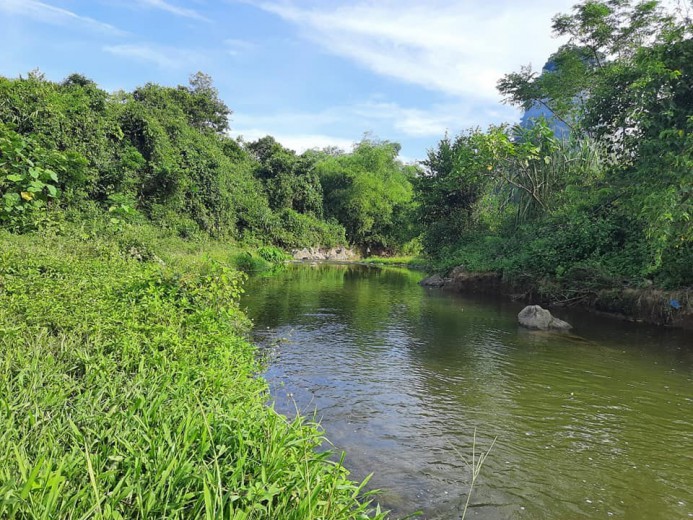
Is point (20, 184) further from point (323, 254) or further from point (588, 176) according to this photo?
point (323, 254)

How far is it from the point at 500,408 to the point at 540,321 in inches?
251

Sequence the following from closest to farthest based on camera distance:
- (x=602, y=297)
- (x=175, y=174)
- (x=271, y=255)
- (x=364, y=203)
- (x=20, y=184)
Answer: (x=20, y=184) < (x=602, y=297) < (x=175, y=174) < (x=271, y=255) < (x=364, y=203)

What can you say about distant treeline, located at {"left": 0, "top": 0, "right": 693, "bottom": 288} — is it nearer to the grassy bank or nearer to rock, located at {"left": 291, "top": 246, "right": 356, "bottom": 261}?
rock, located at {"left": 291, "top": 246, "right": 356, "bottom": 261}

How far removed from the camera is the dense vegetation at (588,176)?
Answer: 11445 mm

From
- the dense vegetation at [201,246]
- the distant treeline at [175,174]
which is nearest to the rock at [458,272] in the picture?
the dense vegetation at [201,246]

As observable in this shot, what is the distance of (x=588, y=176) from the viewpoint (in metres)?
18.0

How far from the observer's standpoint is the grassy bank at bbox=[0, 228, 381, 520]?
2289 mm

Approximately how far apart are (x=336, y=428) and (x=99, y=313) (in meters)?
3.09

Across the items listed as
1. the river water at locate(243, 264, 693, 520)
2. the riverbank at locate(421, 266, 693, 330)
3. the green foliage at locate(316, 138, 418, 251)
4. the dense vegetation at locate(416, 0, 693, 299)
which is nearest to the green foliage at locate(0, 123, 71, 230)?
the river water at locate(243, 264, 693, 520)

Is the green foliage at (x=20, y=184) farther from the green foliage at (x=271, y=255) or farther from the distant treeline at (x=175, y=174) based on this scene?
the green foliage at (x=271, y=255)

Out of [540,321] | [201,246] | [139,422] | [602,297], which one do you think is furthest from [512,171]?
[139,422]

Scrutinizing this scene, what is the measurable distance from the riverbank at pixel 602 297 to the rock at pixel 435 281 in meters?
1.02

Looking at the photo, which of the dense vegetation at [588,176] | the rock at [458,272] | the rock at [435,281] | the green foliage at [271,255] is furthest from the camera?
the green foliage at [271,255]

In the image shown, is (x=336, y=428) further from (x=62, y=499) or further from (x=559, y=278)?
(x=559, y=278)
